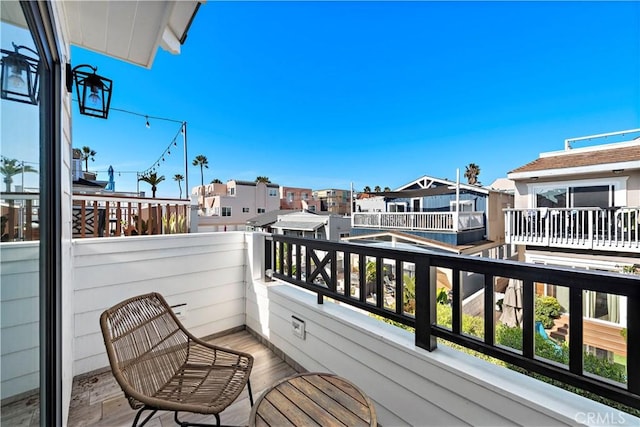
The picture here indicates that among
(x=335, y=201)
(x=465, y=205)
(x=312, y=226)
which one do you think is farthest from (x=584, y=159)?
(x=335, y=201)

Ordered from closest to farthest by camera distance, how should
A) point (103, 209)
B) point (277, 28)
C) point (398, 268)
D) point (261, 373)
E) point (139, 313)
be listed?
1. point (398, 268)
2. point (139, 313)
3. point (261, 373)
4. point (103, 209)
5. point (277, 28)

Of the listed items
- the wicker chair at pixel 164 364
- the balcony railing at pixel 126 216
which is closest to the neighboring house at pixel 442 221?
the balcony railing at pixel 126 216

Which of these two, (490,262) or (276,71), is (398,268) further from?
(276,71)

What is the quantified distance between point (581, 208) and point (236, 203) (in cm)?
1990

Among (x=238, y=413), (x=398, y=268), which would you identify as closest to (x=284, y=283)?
(x=238, y=413)

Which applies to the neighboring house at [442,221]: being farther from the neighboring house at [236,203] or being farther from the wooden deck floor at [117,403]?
the neighboring house at [236,203]

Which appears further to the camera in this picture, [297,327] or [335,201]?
[335,201]

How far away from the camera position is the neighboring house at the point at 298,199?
2635 cm

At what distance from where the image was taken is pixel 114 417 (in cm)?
182

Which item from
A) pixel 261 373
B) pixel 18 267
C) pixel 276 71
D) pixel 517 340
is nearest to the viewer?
pixel 18 267

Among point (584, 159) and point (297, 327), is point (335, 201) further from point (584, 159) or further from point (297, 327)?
point (297, 327)

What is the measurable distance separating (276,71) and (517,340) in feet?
38.0

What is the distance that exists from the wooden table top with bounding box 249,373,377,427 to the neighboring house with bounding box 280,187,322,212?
2452 cm

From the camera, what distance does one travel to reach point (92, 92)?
2.01 m
